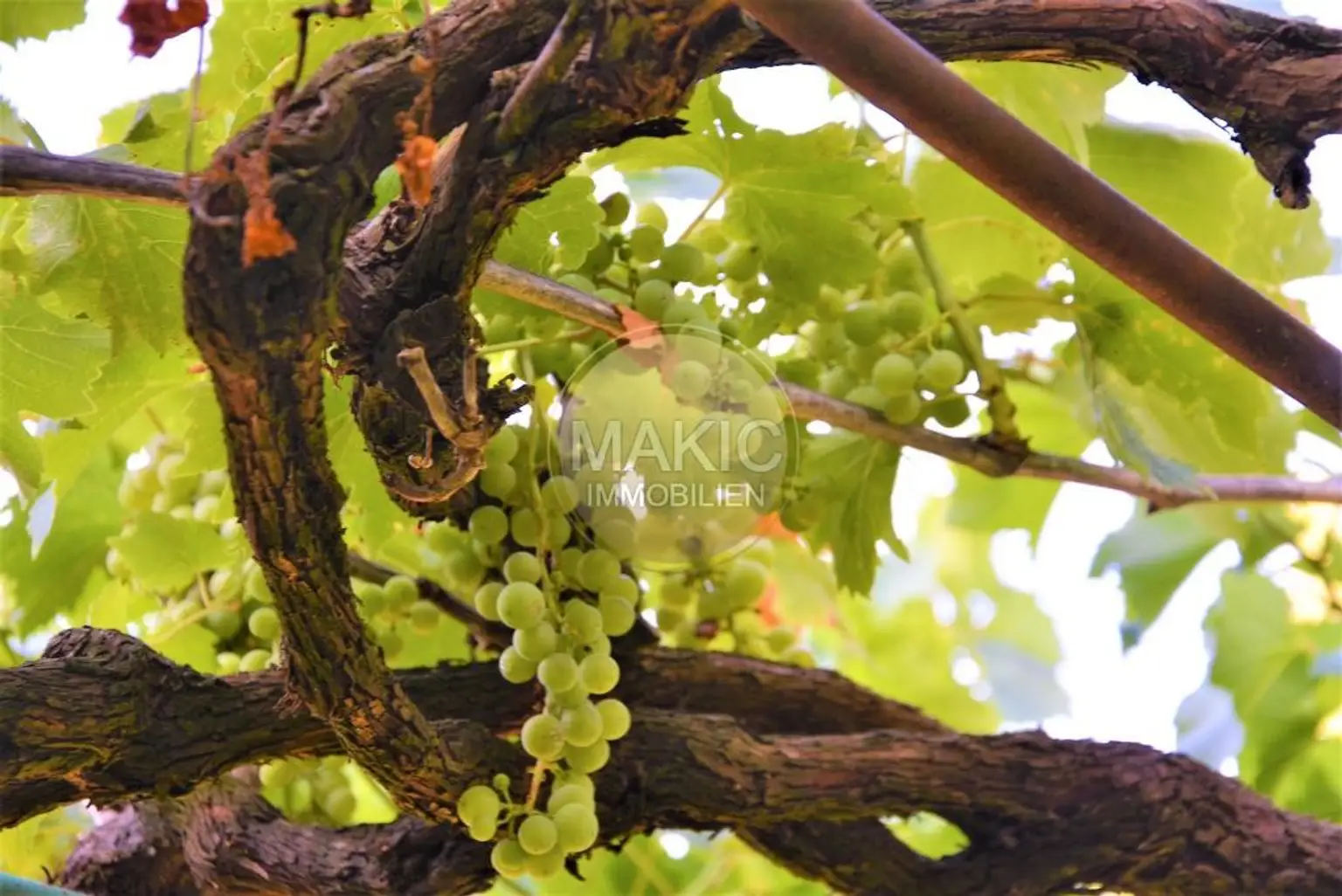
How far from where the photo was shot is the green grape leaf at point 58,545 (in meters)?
0.86

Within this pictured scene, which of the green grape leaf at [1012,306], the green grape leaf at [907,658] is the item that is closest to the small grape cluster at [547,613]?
the green grape leaf at [1012,306]

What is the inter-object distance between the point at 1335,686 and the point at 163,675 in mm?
889

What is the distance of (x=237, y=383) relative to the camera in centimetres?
40

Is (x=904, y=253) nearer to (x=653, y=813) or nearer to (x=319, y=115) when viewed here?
(x=653, y=813)

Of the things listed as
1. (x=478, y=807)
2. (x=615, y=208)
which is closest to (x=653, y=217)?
(x=615, y=208)

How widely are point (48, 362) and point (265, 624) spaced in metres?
0.20

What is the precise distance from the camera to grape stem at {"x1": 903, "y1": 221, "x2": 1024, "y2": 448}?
0.78 metres

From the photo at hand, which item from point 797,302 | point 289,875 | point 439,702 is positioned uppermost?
point 797,302

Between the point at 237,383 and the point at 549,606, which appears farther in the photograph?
the point at 549,606

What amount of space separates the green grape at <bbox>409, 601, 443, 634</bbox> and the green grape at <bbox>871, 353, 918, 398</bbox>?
1.02ft

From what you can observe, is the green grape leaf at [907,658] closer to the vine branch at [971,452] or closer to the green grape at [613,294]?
the vine branch at [971,452]

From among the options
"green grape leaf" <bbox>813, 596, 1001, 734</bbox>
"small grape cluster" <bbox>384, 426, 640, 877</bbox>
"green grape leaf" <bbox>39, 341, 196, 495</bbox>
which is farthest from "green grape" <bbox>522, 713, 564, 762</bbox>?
"green grape leaf" <bbox>813, 596, 1001, 734</bbox>

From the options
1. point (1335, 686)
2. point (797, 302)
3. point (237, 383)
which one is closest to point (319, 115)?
point (237, 383)

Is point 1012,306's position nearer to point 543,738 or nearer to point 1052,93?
point 1052,93
